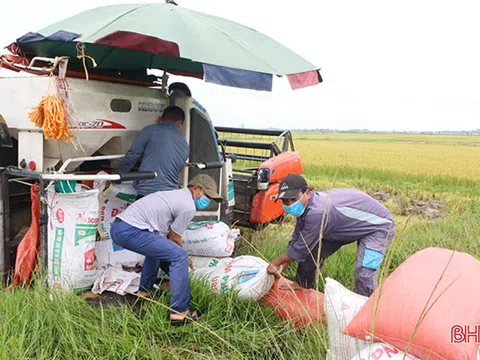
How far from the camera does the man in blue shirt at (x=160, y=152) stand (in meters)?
4.29

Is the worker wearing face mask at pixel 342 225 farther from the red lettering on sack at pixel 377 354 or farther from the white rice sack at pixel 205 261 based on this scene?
the red lettering on sack at pixel 377 354

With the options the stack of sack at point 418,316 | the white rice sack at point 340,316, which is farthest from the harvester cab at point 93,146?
the stack of sack at point 418,316

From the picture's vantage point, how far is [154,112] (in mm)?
4660

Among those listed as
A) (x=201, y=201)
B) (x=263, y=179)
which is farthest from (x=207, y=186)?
(x=263, y=179)

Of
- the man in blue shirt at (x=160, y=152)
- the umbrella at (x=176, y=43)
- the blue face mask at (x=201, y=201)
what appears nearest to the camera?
A: the umbrella at (x=176, y=43)

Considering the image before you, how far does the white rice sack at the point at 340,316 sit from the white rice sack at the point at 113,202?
8.18ft

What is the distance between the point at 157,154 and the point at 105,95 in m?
0.74

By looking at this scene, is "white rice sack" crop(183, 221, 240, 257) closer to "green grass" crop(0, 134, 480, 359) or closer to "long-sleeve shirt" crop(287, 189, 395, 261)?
"green grass" crop(0, 134, 480, 359)

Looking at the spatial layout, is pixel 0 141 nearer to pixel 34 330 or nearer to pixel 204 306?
pixel 34 330

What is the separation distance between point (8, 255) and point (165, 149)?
1.67m

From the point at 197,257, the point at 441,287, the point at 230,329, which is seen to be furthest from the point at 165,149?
the point at 441,287

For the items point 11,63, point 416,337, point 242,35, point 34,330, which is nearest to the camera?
point 416,337

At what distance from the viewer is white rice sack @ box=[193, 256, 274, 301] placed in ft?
11.6

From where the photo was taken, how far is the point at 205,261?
441 centimetres
